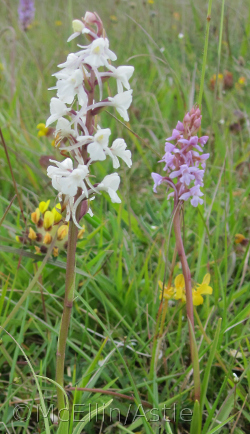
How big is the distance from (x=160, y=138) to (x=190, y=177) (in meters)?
1.94

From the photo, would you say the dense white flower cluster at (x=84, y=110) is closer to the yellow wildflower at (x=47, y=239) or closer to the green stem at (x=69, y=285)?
the green stem at (x=69, y=285)

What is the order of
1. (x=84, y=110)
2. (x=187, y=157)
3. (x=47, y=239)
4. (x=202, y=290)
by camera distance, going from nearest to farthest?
(x=84, y=110), (x=187, y=157), (x=202, y=290), (x=47, y=239)

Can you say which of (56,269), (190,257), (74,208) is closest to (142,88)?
(190,257)

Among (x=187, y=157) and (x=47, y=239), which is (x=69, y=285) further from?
(x=47, y=239)

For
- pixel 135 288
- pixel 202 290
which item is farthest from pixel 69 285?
pixel 135 288

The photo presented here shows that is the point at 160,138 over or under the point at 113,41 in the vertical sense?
under

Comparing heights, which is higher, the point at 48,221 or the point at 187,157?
the point at 187,157

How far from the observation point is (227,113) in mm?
2975

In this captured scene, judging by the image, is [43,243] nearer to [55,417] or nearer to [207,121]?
[55,417]

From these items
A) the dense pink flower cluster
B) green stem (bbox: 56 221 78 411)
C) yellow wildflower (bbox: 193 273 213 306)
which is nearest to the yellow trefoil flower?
yellow wildflower (bbox: 193 273 213 306)

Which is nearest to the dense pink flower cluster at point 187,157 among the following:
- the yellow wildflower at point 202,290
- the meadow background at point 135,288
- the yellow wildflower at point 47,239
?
the meadow background at point 135,288

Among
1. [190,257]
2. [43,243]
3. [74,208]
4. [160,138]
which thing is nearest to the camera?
[74,208]

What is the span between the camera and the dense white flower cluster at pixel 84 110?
715 mm

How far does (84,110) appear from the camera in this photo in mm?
735
